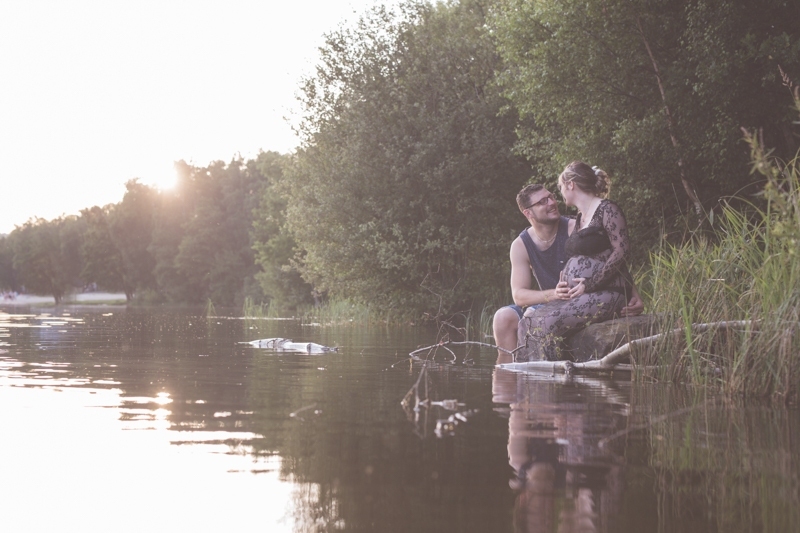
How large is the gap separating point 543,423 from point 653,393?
6.12 ft

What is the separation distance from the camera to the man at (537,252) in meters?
8.02

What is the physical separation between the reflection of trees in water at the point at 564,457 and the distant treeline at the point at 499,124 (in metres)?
2.29

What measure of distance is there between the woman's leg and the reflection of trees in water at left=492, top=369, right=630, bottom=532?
5.88ft

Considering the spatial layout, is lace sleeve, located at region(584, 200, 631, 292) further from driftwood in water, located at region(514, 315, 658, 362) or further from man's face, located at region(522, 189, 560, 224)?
man's face, located at region(522, 189, 560, 224)

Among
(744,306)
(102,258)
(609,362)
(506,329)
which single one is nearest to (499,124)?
(506,329)

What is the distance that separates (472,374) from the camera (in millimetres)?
7148

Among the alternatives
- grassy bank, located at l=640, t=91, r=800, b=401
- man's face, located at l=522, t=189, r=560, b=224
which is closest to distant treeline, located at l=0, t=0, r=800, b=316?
grassy bank, located at l=640, t=91, r=800, b=401

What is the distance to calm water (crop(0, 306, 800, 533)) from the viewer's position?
2.48m

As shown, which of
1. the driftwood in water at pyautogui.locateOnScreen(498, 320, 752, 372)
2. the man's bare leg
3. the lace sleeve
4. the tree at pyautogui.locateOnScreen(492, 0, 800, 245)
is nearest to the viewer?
the driftwood in water at pyautogui.locateOnScreen(498, 320, 752, 372)

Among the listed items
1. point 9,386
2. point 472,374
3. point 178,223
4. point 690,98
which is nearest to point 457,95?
point 690,98

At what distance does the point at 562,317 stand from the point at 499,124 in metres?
15.5

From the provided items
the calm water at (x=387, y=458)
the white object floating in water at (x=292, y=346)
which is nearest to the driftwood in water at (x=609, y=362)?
the calm water at (x=387, y=458)

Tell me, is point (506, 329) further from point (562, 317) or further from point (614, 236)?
point (614, 236)

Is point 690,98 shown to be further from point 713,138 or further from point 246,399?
point 246,399
